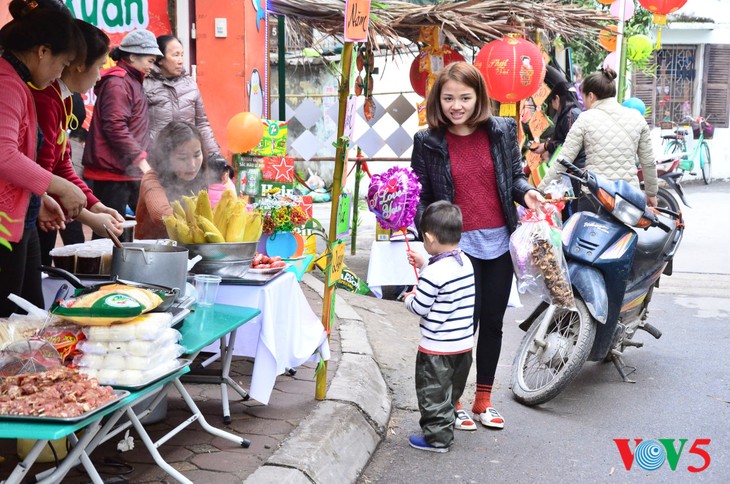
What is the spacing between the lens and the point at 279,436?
3977 millimetres

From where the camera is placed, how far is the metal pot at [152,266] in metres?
3.44

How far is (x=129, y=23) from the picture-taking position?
8227 millimetres

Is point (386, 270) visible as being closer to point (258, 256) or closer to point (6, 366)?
point (258, 256)

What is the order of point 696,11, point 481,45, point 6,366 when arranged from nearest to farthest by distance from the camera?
1. point 6,366
2. point 481,45
3. point 696,11

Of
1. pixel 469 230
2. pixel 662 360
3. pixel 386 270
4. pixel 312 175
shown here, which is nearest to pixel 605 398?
pixel 662 360

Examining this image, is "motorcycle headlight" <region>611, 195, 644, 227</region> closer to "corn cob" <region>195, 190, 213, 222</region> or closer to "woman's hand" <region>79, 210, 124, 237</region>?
"corn cob" <region>195, 190, 213, 222</region>

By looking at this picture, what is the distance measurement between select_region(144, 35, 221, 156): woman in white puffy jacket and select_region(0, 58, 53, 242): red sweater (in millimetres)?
3702

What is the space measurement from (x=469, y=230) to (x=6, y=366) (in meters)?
2.46

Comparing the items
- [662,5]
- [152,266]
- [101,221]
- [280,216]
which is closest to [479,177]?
[152,266]

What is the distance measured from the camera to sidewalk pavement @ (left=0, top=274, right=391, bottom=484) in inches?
136

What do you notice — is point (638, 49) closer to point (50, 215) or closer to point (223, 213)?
point (223, 213)

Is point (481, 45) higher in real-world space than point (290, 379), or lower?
higher

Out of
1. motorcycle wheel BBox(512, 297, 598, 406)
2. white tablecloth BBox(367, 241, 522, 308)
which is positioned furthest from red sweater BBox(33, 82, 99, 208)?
white tablecloth BBox(367, 241, 522, 308)

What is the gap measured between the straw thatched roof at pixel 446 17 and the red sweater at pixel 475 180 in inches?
155
